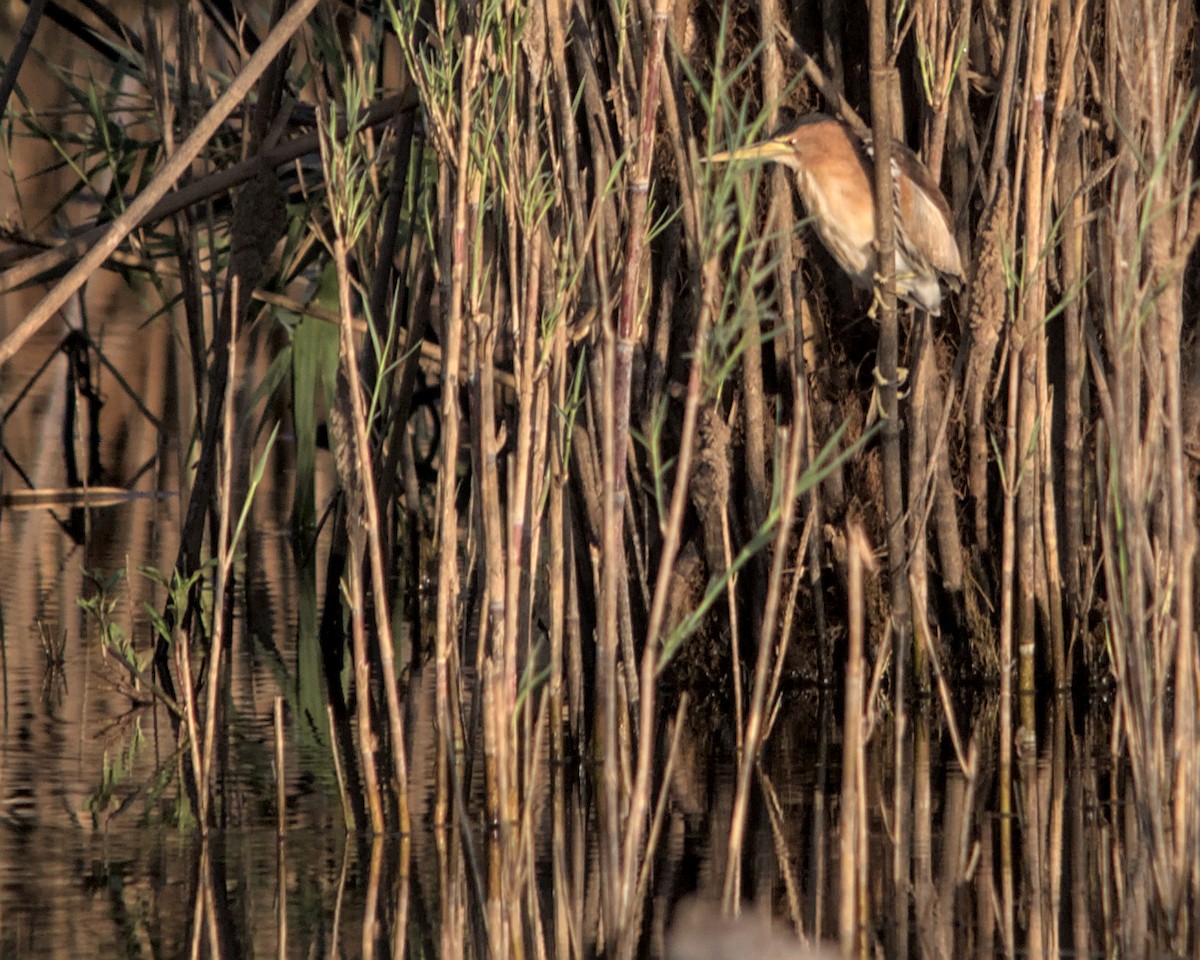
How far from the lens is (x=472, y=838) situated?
283cm

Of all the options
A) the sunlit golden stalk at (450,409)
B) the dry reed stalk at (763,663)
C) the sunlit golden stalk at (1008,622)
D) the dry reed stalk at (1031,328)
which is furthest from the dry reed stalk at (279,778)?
the dry reed stalk at (1031,328)

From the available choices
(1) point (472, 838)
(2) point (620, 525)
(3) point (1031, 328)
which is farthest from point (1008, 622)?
(2) point (620, 525)

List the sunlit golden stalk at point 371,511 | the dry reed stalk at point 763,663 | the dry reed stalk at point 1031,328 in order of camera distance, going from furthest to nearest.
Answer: the dry reed stalk at point 1031,328, the sunlit golden stalk at point 371,511, the dry reed stalk at point 763,663

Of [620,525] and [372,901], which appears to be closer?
[620,525]

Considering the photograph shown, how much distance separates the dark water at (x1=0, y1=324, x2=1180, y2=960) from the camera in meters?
2.53

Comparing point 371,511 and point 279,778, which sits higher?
point 371,511

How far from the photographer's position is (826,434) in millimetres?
3750

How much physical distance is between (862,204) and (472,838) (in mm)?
1280

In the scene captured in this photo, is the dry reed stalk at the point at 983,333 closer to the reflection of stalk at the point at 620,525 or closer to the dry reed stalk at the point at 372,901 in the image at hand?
the reflection of stalk at the point at 620,525

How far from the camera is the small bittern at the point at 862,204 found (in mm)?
3289

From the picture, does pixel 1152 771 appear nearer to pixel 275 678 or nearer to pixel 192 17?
pixel 275 678

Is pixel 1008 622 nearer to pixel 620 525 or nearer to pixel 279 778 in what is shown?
pixel 620 525

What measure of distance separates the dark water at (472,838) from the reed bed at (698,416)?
28 mm

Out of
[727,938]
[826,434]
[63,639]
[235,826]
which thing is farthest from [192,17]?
[727,938]
